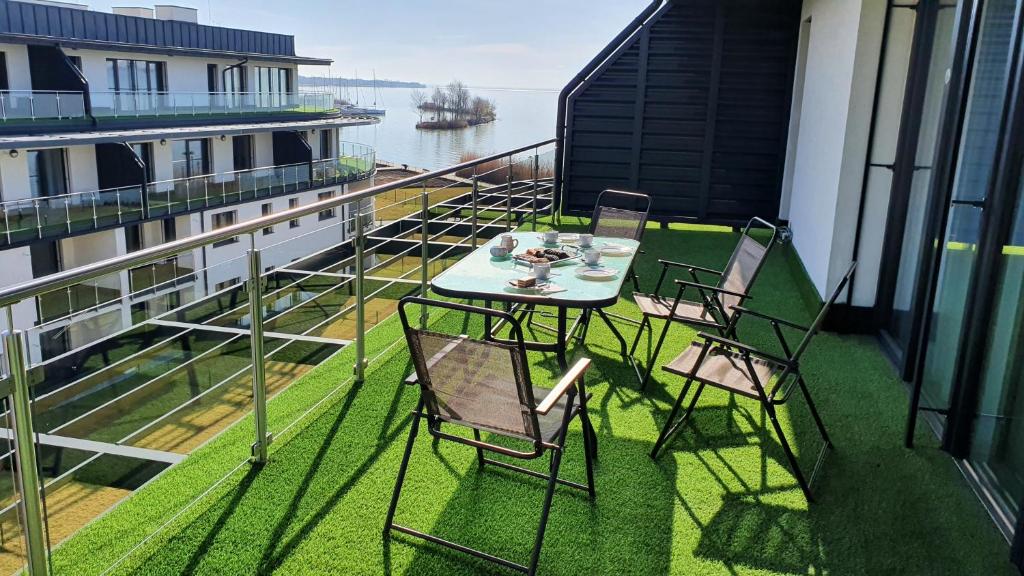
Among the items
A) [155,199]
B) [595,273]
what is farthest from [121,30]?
[595,273]

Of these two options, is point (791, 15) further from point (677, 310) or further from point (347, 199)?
point (347, 199)

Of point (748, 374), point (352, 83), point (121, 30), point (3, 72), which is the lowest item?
point (748, 374)

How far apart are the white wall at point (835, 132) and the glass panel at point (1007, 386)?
1999 mm

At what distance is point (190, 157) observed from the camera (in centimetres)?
2375

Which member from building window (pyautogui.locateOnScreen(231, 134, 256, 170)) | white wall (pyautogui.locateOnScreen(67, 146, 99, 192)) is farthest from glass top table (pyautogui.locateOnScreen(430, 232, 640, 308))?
building window (pyautogui.locateOnScreen(231, 134, 256, 170))

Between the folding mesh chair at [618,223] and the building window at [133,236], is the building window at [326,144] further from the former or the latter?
Answer: the folding mesh chair at [618,223]

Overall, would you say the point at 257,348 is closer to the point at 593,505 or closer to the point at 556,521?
the point at 556,521

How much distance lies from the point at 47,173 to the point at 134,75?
4658 millimetres

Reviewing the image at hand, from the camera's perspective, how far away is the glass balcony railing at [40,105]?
59.8 feet

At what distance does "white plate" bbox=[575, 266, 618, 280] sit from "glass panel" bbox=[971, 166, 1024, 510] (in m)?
1.60

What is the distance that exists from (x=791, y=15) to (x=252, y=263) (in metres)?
7.40

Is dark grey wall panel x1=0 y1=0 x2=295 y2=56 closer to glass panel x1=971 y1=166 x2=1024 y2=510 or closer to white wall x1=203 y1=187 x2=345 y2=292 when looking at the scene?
white wall x1=203 y1=187 x2=345 y2=292

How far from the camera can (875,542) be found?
2.73 meters

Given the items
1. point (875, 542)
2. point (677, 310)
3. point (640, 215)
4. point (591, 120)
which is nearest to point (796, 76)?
point (591, 120)
